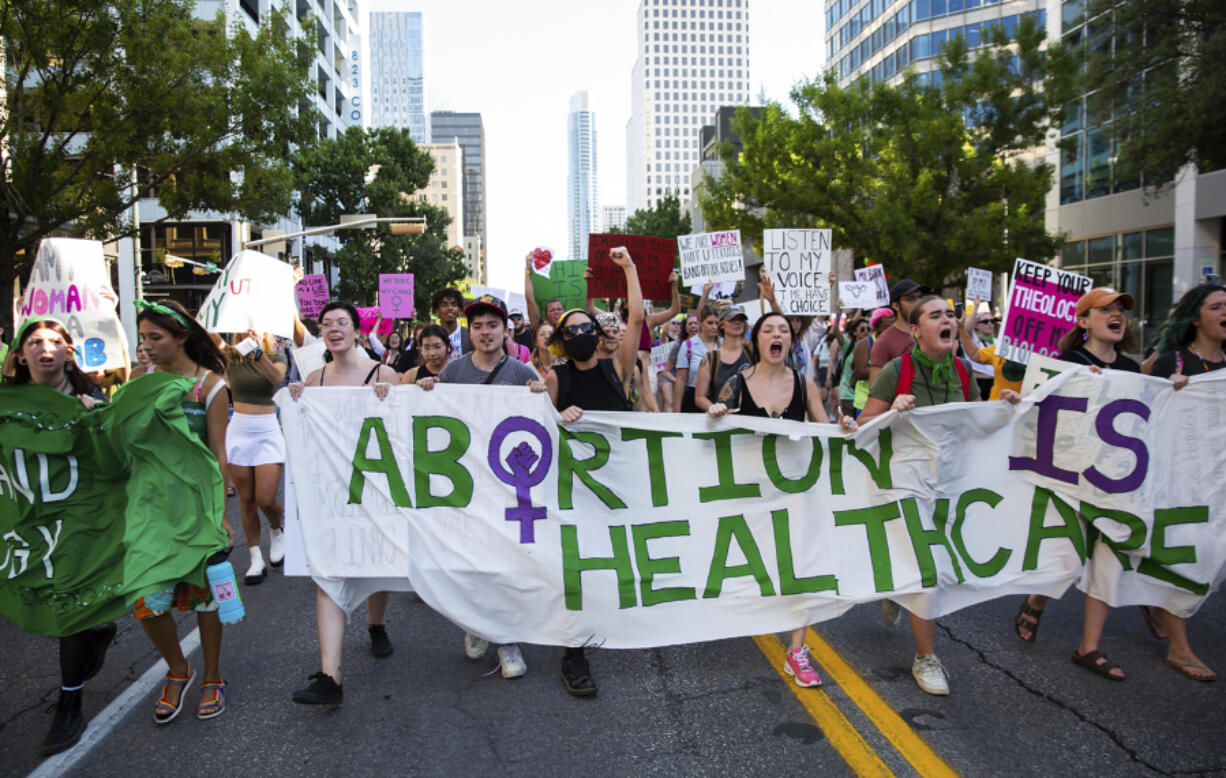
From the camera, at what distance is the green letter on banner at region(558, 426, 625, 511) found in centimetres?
452

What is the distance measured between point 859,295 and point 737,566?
31.7 ft

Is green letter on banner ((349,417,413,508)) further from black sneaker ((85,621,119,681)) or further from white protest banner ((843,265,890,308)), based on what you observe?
white protest banner ((843,265,890,308))

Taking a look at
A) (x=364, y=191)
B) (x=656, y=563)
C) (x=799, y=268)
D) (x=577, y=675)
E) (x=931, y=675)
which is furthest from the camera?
(x=364, y=191)

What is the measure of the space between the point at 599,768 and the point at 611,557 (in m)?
1.18

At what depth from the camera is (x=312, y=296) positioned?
15086 millimetres

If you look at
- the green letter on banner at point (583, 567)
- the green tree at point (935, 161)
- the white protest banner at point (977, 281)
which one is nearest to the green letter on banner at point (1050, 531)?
the green letter on banner at point (583, 567)

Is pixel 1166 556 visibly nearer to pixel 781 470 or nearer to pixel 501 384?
pixel 781 470

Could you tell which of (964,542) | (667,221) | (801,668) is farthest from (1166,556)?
(667,221)

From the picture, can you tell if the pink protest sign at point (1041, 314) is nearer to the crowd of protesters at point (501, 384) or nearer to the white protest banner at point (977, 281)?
the crowd of protesters at point (501, 384)

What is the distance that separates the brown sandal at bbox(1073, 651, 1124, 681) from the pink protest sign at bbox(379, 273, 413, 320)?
45.6 feet

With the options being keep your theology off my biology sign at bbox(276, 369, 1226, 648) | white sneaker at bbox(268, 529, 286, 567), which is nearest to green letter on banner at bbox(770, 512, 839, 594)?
keep your theology off my biology sign at bbox(276, 369, 1226, 648)

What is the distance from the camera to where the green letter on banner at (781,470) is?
4.58 metres

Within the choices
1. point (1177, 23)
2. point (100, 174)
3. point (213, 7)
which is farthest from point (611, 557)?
point (213, 7)

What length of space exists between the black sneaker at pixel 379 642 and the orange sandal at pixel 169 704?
3.14 ft
